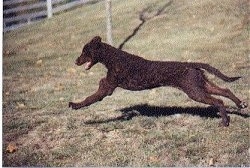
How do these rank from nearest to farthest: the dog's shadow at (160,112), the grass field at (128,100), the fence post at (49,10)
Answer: the grass field at (128,100), the dog's shadow at (160,112), the fence post at (49,10)

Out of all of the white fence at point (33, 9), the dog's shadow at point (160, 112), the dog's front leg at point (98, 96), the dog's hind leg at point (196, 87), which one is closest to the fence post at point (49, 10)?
the white fence at point (33, 9)

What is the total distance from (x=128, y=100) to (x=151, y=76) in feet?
5.02

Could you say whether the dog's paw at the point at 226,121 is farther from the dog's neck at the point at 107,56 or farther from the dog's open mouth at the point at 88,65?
the dog's open mouth at the point at 88,65

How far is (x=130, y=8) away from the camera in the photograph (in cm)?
1118

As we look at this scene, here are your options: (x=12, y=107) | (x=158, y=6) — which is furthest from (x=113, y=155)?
(x=158, y=6)

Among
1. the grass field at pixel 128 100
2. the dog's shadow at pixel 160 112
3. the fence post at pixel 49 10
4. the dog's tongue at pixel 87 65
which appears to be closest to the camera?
the grass field at pixel 128 100

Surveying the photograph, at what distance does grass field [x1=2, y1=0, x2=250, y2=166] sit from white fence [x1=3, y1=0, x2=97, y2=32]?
1404mm

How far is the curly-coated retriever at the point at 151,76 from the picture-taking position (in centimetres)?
475

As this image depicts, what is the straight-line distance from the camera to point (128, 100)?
6309mm

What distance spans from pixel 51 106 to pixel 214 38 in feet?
13.0

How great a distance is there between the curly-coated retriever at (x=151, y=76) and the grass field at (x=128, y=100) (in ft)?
1.47

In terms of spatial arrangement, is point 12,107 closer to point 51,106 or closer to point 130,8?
point 51,106

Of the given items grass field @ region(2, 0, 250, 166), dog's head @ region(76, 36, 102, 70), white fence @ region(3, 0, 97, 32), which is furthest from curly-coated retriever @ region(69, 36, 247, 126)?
white fence @ region(3, 0, 97, 32)

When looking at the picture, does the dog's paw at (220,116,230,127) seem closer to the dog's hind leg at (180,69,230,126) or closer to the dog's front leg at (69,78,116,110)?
the dog's hind leg at (180,69,230,126)
